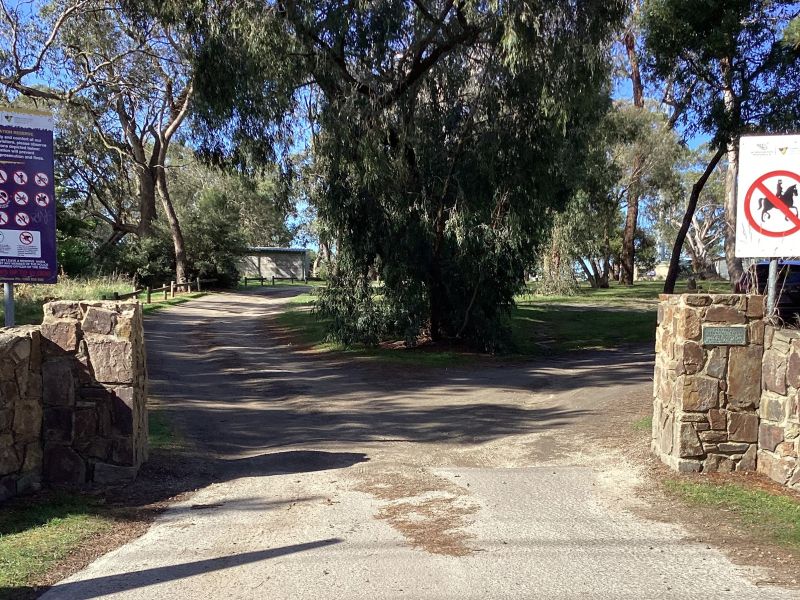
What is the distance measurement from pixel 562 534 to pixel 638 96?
40.3 metres

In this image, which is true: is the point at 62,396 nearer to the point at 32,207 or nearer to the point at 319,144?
the point at 32,207

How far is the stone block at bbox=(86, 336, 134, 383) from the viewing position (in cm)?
691

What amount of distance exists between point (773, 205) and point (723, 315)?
1.24 m

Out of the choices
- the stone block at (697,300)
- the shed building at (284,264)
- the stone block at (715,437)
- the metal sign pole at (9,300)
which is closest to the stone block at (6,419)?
the metal sign pole at (9,300)

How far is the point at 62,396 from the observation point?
22.5 ft

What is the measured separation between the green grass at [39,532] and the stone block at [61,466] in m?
0.30

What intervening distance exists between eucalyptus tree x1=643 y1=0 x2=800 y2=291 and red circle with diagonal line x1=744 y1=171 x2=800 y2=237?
12684 millimetres

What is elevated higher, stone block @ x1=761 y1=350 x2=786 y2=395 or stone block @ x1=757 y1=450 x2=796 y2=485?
stone block @ x1=761 y1=350 x2=786 y2=395

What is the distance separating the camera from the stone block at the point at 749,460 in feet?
23.4

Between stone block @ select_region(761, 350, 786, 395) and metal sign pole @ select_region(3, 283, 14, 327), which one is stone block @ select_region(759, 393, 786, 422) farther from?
metal sign pole @ select_region(3, 283, 14, 327)

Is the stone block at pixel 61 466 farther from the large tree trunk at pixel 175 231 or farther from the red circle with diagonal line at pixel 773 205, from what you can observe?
the large tree trunk at pixel 175 231

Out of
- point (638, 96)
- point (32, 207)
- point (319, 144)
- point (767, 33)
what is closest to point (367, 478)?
point (32, 207)

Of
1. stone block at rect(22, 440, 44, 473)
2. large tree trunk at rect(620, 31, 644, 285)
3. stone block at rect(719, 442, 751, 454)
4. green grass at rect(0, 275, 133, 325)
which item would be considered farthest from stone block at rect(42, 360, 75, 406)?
large tree trunk at rect(620, 31, 644, 285)

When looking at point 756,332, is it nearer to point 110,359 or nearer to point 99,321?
point 110,359
